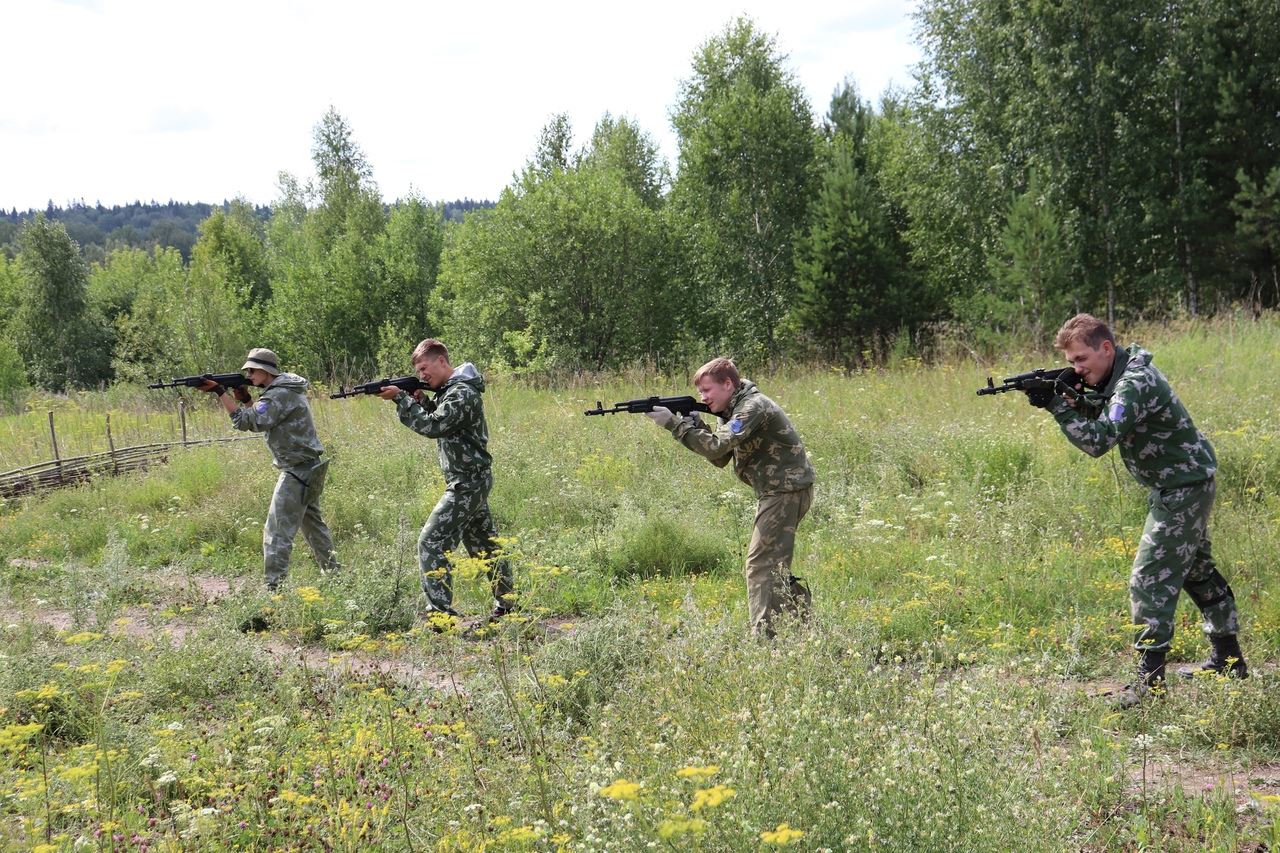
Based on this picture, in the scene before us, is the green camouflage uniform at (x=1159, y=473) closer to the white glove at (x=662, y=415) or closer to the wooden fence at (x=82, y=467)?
the white glove at (x=662, y=415)

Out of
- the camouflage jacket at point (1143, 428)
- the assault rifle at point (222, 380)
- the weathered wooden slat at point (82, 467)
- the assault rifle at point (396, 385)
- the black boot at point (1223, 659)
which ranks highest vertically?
the assault rifle at point (222, 380)

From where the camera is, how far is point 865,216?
26.0 metres

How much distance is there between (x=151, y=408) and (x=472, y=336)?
346 inches

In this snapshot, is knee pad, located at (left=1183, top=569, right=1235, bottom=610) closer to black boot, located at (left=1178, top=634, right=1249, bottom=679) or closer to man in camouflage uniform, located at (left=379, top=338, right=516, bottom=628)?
black boot, located at (left=1178, top=634, right=1249, bottom=679)

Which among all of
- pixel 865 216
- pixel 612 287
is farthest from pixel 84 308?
pixel 865 216

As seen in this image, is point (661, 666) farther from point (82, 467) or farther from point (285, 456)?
point (82, 467)

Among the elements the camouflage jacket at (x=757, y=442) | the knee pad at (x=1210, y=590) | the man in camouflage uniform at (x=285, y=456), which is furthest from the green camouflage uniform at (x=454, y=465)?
the knee pad at (x=1210, y=590)

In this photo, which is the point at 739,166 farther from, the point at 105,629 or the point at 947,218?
the point at 105,629

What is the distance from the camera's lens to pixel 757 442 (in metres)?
5.47

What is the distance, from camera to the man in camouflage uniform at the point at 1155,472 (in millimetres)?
4488

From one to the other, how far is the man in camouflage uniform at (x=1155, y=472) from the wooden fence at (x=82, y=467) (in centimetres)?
1138

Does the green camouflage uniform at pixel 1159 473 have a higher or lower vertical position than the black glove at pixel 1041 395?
lower

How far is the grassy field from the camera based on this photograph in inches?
121

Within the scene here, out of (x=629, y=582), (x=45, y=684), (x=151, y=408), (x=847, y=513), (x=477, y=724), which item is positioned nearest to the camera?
(x=477, y=724)
